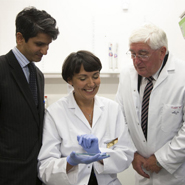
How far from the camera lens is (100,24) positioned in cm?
273

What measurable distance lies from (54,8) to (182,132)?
2111 mm

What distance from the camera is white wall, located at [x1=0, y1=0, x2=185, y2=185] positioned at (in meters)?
2.70

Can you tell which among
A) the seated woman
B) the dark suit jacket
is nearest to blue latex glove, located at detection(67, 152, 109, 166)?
the seated woman

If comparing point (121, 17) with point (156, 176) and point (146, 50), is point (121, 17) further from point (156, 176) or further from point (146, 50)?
point (156, 176)

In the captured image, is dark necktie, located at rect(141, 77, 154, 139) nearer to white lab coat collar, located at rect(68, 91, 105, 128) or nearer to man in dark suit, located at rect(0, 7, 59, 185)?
white lab coat collar, located at rect(68, 91, 105, 128)

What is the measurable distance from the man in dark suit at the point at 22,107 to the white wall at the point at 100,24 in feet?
4.58

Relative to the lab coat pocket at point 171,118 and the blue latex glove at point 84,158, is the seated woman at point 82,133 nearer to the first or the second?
the blue latex glove at point 84,158

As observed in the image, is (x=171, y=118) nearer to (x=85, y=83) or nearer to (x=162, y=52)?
(x=162, y=52)

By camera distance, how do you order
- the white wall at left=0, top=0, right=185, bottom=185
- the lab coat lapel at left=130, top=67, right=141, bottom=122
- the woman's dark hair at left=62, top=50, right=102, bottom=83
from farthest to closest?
the white wall at left=0, top=0, right=185, bottom=185 → the lab coat lapel at left=130, top=67, right=141, bottom=122 → the woman's dark hair at left=62, top=50, right=102, bottom=83

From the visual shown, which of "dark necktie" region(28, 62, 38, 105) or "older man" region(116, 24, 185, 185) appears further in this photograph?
"older man" region(116, 24, 185, 185)

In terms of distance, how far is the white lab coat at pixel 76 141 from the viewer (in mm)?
1210

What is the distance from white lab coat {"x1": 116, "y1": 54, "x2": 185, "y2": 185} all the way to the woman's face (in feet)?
1.37

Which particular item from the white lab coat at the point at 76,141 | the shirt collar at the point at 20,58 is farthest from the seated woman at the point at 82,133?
the shirt collar at the point at 20,58

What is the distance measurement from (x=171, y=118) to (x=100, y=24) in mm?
1629
